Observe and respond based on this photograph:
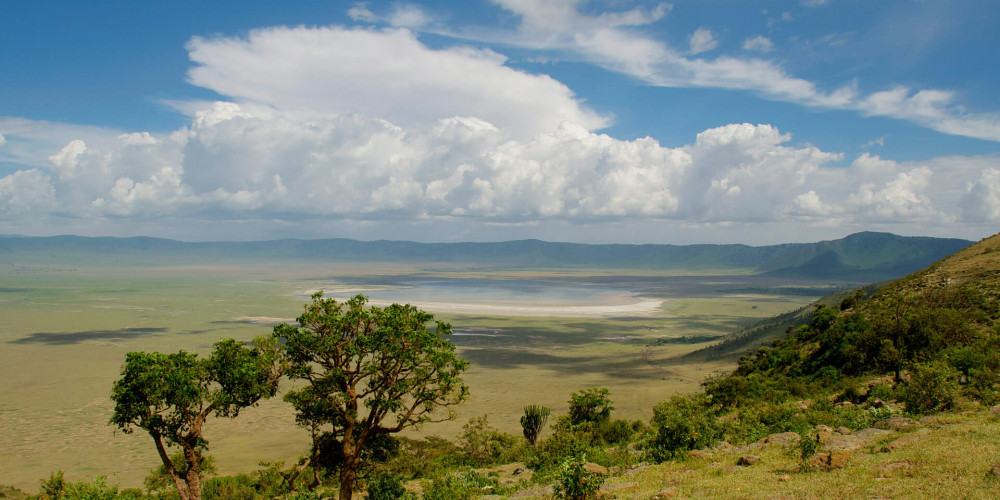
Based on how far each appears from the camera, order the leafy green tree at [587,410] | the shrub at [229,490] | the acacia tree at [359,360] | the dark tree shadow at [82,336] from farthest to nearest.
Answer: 1. the dark tree shadow at [82,336]
2. the leafy green tree at [587,410]
3. the shrub at [229,490]
4. the acacia tree at [359,360]

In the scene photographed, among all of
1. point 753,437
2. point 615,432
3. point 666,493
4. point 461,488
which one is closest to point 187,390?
point 461,488

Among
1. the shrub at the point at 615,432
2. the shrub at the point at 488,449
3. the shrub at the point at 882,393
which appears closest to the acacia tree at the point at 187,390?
the shrub at the point at 488,449

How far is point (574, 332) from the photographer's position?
282 ft

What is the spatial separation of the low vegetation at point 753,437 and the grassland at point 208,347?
904cm

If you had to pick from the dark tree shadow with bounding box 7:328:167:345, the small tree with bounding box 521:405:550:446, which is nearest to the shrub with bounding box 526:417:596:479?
the small tree with bounding box 521:405:550:446

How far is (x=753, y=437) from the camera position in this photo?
2039 centimetres

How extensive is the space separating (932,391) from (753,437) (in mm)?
6045

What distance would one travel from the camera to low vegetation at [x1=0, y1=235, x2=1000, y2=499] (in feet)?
41.7

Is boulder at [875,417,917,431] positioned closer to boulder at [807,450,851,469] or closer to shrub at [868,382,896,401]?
boulder at [807,450,851,469]

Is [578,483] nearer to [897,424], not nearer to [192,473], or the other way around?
[192,473]

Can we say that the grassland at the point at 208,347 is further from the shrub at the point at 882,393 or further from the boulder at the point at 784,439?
the boulder at the point at 784,439

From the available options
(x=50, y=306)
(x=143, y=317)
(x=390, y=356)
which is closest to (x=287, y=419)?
(x=390, y=356)

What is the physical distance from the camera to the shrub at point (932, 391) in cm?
1881

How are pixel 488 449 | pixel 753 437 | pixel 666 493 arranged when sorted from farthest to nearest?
pixel 488 449
pixel 753 437
pixel 666 493
